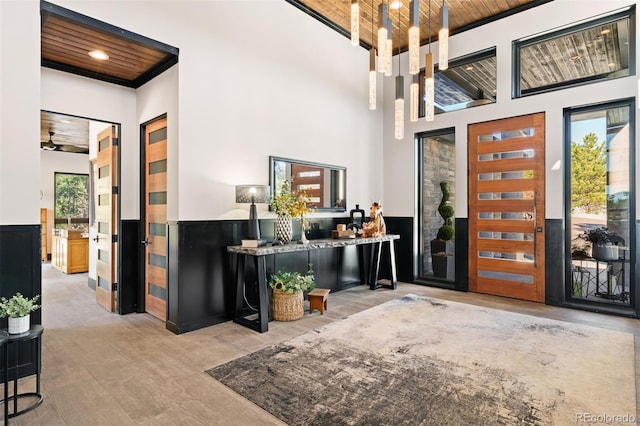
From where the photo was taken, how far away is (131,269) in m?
4.38

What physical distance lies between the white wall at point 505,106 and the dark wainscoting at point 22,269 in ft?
16.4

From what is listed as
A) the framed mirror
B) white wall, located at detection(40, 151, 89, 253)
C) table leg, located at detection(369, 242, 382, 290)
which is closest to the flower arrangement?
the framed mirror

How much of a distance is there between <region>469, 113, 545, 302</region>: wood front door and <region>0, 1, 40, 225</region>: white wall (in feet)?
17.3

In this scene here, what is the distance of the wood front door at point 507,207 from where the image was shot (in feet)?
15.6

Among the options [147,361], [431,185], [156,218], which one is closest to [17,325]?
[147,361]

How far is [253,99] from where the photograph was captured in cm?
422

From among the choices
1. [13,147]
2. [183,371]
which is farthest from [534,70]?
[13,147]

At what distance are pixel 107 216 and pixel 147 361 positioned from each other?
2.44 metres

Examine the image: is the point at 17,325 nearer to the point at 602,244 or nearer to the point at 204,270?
the point at 204,270

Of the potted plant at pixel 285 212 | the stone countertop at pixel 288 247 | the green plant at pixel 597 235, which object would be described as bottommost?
the stone countertop at pixel 288 247

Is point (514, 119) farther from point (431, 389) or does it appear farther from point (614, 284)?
point (431, 389)

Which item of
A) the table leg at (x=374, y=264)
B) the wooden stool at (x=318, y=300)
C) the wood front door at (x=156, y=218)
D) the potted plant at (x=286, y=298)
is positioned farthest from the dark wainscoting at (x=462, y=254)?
the wood front door at (x=156, y=218)

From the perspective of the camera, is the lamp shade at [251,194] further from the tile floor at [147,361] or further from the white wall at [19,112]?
the white wall at [19,112]

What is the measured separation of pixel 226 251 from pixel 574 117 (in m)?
4.79
